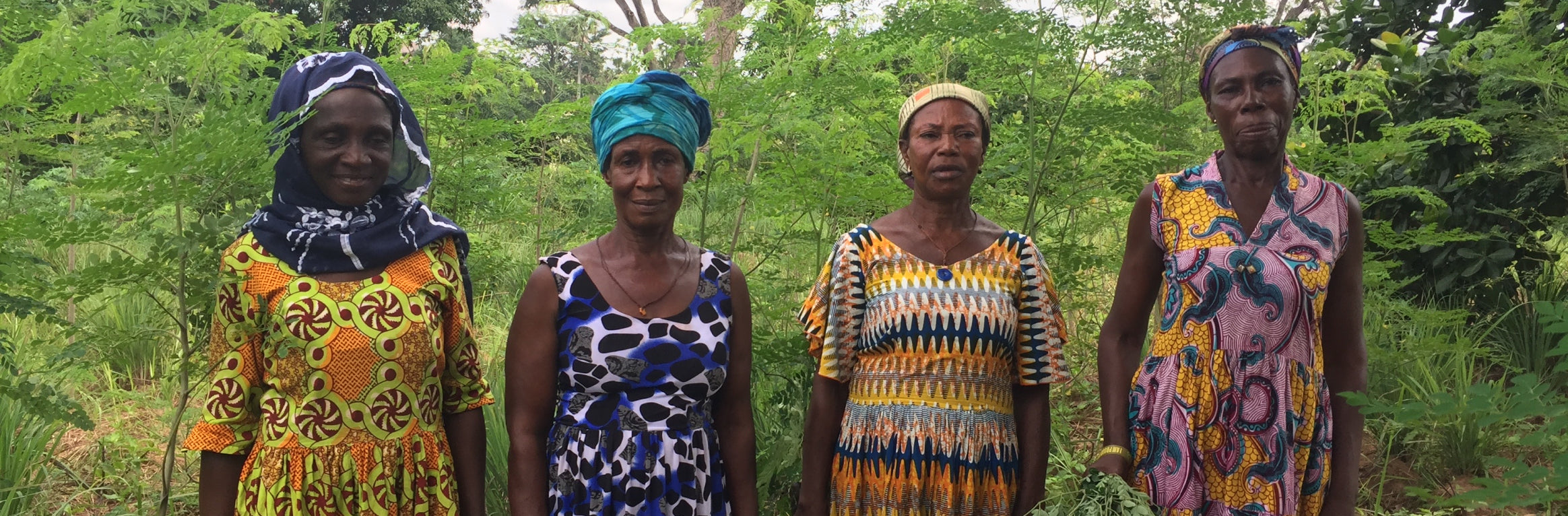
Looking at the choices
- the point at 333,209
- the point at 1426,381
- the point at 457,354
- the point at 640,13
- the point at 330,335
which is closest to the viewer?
the point at 330,335

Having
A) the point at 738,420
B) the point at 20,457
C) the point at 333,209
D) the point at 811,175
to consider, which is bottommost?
the point at 20,457

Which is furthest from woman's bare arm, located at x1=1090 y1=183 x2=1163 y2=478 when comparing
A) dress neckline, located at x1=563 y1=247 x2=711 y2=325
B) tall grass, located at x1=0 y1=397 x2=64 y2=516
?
tall grass, located at x1=0 y1=397 x2=64 y2=516

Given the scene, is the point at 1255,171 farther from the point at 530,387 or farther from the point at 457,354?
the point at 457,354

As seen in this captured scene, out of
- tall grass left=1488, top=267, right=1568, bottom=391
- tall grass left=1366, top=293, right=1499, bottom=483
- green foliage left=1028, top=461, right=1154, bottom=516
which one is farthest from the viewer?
tall grass left=1488, top=267, right=1568, bottom=391

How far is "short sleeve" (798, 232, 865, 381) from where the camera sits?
2420 mm

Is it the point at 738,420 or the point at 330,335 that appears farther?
the point at 738,420

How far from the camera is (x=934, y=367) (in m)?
2.35

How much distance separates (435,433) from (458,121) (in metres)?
2.28

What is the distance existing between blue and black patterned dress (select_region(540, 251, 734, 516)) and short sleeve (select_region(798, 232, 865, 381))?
267 millimetres

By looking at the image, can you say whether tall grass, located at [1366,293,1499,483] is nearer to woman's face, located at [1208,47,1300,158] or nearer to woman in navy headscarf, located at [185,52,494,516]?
woman's face, located at [1208,47,1300,158]

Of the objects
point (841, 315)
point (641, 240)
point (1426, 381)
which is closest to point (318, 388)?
point (641, 240)

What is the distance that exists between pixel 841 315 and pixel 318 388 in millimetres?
1183

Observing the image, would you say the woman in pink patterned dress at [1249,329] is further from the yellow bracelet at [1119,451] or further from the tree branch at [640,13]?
the tree branch at [640,13]

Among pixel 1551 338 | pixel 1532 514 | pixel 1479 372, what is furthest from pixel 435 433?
pixel 1551 338
